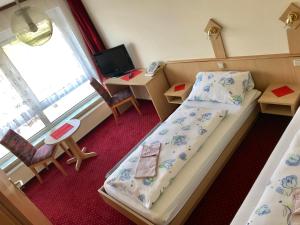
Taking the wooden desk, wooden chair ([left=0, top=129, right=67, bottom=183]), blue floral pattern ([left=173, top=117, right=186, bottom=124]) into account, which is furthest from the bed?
wooden chair ([left=0, top=129, right=67, bottom=183])

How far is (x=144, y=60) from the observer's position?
430 centimetres

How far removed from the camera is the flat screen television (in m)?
4.37

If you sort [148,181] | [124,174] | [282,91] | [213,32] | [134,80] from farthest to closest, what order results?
[134,80] → [213,32] → [282,91] → [124,174] → [148,181]

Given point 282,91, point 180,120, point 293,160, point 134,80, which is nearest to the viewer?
point 293,160

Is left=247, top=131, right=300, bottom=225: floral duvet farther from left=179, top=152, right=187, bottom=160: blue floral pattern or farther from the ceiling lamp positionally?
the ceiling lamp

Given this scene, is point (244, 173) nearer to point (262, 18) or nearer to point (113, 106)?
point (262, 18)

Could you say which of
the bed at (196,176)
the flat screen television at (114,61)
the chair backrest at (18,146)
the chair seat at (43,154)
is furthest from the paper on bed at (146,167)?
the flat screen television at (114,61)

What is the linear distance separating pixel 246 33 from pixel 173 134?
132cm

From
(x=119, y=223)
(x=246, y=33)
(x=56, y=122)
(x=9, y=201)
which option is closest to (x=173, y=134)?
(x=119, y=223)

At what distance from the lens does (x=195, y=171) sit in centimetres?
241

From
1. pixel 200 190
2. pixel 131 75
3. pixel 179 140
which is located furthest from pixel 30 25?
pixel 131 75

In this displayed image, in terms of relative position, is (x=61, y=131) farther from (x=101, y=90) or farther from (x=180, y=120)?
(x=180, y=120)

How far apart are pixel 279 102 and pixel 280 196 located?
130 centimetres

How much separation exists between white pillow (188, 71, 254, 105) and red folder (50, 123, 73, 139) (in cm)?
179
